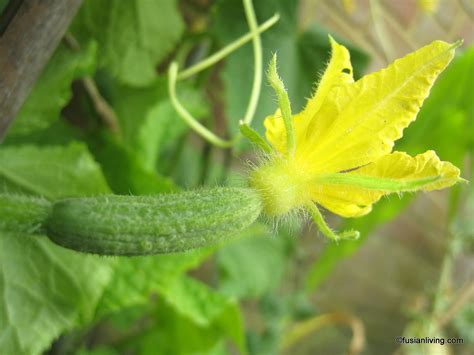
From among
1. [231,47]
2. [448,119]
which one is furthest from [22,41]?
[448,119]

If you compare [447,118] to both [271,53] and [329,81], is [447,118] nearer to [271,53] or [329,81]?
[271,53]

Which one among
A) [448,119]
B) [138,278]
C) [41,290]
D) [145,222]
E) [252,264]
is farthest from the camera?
[252,264]

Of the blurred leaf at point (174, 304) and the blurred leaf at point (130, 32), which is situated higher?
the blurred leaf at point (130, 32)

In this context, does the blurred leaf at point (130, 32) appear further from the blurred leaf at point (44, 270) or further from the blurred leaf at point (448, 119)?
the blurred leaf at point (448, 119)

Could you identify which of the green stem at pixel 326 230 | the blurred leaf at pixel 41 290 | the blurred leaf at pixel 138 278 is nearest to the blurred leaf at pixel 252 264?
the blurred leaf at pixel 138 278

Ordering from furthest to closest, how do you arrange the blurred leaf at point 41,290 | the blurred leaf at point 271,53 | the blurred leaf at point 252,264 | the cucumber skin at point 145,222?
the blurred leaf at point 252,264
the blurred leaf at point 271,53
the blurred leaf at point 41,290
the cucumber skin at point 145,222

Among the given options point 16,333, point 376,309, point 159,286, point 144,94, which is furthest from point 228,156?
point 376,309

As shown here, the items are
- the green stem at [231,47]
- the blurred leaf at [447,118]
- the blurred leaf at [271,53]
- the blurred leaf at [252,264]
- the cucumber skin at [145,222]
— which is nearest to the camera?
the cucumber skin at [145,222]
